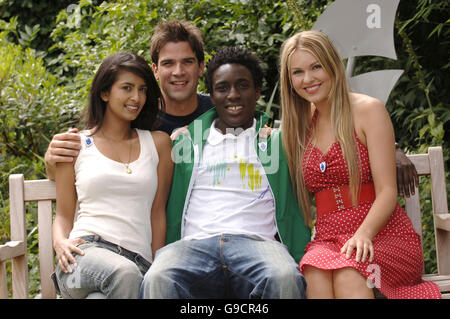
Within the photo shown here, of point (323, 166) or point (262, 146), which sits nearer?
point (323, 166)

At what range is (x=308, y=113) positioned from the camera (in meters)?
2.90

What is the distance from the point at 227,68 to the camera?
9.43 ft

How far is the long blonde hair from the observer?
2.64m

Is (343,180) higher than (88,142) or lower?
lower

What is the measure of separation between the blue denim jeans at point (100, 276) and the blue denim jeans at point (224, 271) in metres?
0.07

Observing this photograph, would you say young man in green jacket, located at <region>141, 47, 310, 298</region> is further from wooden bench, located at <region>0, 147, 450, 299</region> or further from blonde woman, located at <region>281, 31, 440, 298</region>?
wooden bench, located at <region>0, 147, 450, 299</region>

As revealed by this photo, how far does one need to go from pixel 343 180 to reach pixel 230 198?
557 mm

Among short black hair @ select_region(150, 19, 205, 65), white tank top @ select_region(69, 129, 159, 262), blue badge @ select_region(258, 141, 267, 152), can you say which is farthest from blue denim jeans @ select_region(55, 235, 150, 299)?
short black hair @ select_region(150, 19, 205, 65)

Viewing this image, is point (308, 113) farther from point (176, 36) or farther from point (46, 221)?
point (46, 221)

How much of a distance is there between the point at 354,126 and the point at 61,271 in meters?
1.53

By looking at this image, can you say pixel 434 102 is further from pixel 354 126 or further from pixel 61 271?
pixel 61 271

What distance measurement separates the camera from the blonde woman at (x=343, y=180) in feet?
7.88

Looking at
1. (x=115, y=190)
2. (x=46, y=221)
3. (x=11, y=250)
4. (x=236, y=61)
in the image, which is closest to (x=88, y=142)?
(x=115, y=190)
